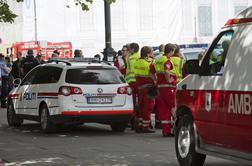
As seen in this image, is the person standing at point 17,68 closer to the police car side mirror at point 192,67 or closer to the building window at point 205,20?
the police car side mirror at point 192,67

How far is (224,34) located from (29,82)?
8.10 metres

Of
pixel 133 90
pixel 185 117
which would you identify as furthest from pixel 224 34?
pixel 133 90

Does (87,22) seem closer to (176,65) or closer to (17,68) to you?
(17,68)

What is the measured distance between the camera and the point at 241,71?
25.1 feet

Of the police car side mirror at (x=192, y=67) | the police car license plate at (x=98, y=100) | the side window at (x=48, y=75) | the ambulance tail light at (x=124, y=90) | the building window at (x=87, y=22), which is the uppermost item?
the building window at (x=87, y=22)

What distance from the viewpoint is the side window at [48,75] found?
14499mm

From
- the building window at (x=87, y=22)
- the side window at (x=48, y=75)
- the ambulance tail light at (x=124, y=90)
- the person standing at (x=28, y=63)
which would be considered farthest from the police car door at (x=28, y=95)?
the building window at (x=87, y=22)

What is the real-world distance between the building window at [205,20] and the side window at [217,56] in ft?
215

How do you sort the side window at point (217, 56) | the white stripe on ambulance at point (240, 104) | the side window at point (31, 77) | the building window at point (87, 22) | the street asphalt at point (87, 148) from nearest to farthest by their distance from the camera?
the white stripe on ambulance at point (240, 104) < the side window at point (217, 56) < the street asphalt at point (87, 148) < the side window at point (31, 77) < the building window at point (87, 22)

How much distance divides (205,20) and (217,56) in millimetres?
66676

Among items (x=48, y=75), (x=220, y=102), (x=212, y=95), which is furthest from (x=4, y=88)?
(x=220, y=102)

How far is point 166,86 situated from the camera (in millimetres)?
13547

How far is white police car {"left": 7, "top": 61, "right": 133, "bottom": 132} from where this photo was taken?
14.0 metres

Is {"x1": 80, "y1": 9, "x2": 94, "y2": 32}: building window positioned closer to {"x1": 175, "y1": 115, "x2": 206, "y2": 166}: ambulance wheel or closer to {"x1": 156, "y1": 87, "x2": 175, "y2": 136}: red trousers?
{"x1": 156, "y1": 87, "x2": 175, "y2": 136}: red trousers
